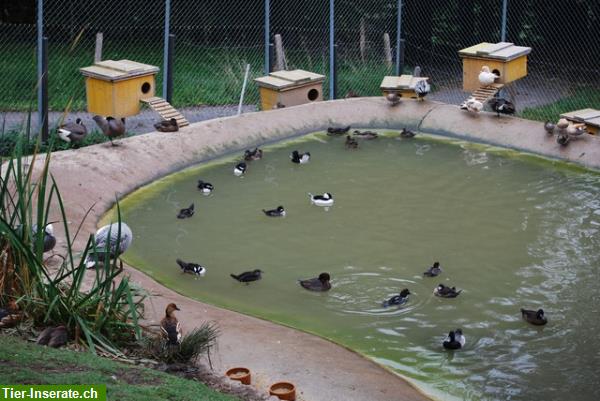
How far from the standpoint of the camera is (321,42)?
77.9ft

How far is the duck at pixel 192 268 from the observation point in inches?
474

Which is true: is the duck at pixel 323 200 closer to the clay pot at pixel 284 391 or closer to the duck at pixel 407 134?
the duck at pixel 407 134

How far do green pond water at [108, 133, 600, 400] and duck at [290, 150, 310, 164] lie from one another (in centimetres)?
10

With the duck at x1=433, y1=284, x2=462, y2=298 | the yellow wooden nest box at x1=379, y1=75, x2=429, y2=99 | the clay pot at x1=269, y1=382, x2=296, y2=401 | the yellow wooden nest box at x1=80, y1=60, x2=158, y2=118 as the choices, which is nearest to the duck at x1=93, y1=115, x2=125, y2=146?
the yellow wooden nest box at x1=80, y1=60, x2=158, y2=118

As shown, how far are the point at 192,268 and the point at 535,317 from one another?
4.01 m

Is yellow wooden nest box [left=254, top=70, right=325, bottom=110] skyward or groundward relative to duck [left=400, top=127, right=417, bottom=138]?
skyward

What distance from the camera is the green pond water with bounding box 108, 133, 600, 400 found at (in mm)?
10203

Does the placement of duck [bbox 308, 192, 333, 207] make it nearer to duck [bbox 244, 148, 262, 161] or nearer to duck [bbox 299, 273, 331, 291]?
duck [bbox 244, 148, 262, 161]

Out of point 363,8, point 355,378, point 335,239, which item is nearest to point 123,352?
point 355,378

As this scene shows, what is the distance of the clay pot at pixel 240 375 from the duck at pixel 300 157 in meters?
7.83

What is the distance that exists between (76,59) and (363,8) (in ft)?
21.6

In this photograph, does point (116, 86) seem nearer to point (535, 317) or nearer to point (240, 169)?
point (240, 169)

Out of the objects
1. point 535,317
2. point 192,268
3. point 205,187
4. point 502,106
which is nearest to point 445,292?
point 535,317

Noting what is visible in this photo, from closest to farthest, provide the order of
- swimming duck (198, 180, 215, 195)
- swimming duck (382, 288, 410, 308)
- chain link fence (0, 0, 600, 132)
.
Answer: swimming duck (382, 288, 410, 308), swimming duck (198, 180, 215, 195), chain link fence (0, 0, 600, 132)
